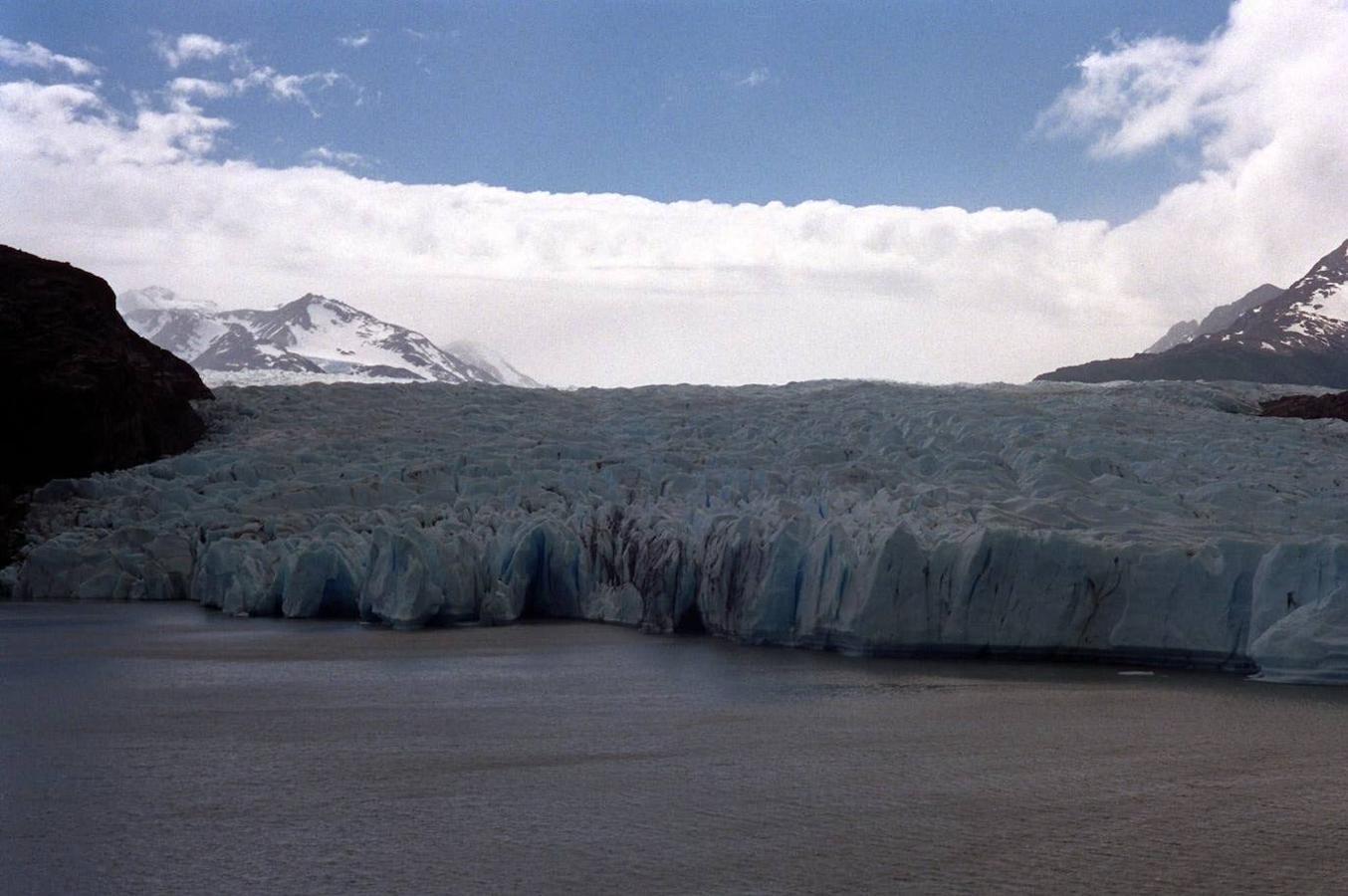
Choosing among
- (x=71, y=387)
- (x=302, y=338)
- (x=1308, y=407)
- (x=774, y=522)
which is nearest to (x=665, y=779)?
(x=774, y=522)

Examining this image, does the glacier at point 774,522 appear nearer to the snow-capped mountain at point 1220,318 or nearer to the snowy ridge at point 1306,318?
the snowy ridge at point 1306,318

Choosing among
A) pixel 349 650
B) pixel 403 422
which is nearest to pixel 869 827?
pixel 349 650

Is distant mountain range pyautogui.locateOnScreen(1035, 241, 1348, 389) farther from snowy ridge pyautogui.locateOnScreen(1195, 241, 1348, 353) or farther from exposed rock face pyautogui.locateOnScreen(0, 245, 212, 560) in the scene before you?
exposed rock face pyautogui.locateOnScreen(0, 245, 212, 560)

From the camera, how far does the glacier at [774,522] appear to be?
10430 millimetres

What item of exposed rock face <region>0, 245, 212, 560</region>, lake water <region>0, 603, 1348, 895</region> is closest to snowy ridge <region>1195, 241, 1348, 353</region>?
exposed rock face <region>0, 245, 212, 560</region>

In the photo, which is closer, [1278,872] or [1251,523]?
[1278,872]

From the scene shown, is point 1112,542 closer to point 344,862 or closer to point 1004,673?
point 1004,673

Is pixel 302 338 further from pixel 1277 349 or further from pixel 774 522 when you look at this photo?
pixel 774 522

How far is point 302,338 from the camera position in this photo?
177250mm

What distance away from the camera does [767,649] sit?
12.0 m

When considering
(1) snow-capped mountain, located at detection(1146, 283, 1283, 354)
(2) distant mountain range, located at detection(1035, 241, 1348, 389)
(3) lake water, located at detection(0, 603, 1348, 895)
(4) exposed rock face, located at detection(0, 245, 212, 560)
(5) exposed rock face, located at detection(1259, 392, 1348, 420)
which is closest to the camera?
(3) lake water, located at detection(0, 603, 1348, 895)

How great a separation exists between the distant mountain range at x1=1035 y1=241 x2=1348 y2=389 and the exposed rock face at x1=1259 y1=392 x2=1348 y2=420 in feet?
105

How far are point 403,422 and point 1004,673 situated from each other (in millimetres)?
14317

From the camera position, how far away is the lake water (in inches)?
201
